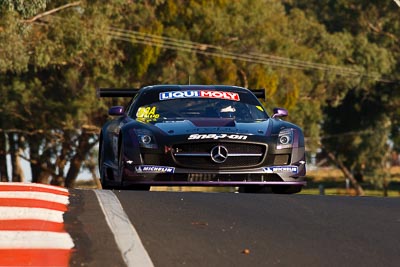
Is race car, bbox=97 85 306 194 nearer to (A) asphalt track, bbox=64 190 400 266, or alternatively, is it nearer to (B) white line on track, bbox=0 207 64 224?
(A) asphalt track, bbox=64 190 400 266

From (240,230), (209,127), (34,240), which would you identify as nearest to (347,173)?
(209,127)

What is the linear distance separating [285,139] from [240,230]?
17.0ft

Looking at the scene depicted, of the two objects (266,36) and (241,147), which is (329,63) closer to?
(266,36)

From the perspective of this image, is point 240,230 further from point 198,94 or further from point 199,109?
point 198,94

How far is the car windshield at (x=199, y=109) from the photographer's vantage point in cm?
1446

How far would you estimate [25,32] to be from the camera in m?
35.8

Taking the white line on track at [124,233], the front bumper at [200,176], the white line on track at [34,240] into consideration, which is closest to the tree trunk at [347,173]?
the front bumper at [200,176]

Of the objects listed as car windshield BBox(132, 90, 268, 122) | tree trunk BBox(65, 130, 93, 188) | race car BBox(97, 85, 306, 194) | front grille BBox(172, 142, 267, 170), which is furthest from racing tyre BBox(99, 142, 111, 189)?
tree trunk BBox(65, 130, 93, 188)

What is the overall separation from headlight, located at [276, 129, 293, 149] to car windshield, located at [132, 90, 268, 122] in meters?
0.78

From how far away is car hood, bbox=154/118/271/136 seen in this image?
13.5 m

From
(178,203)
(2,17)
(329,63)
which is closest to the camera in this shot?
(178,203)

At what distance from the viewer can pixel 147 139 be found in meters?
13.4

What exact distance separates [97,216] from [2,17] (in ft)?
83.7

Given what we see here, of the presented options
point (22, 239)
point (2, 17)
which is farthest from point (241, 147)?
point (2, 17)
